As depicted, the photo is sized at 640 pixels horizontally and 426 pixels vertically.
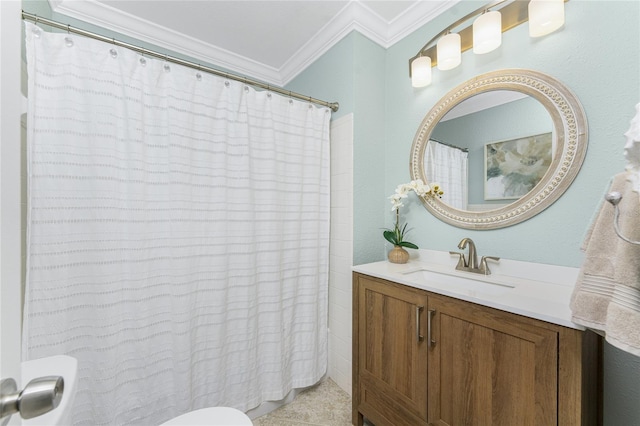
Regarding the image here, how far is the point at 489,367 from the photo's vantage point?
943 mm

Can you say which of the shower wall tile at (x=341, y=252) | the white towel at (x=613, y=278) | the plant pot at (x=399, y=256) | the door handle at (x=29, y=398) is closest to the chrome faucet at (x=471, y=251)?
the plant pot at (x=399, y=256)

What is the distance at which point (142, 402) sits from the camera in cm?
129

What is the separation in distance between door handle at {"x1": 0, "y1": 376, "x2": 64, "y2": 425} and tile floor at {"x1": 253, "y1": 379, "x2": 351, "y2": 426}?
1502 millimetres

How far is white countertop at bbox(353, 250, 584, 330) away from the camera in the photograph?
2.84ft

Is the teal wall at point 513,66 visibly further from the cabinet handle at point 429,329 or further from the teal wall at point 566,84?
the cabinet handle at point 429,329

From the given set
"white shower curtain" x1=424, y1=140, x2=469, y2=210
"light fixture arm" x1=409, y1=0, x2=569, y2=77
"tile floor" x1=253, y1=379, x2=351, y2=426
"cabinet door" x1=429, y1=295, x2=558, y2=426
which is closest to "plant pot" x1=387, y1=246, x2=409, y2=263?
"white shower curtain" x1=424, y1=140, x2=469, y2=210

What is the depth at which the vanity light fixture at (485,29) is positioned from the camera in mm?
1142

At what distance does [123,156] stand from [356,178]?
1.29 meters

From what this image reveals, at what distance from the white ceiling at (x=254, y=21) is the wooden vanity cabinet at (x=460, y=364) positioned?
5.41ft

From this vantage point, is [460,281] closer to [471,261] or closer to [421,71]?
[471,261]

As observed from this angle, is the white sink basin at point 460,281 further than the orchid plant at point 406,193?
No

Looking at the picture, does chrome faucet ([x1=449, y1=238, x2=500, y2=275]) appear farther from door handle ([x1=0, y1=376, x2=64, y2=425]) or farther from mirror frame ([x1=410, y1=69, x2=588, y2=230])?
door handle ([x1=0, y1=376, x2=64, y2=425])

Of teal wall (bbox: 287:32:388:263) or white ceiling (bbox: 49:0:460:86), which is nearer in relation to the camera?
white ceiling (bbox: 49:0:460:86)

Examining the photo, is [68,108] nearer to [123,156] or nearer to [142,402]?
[123,156]
